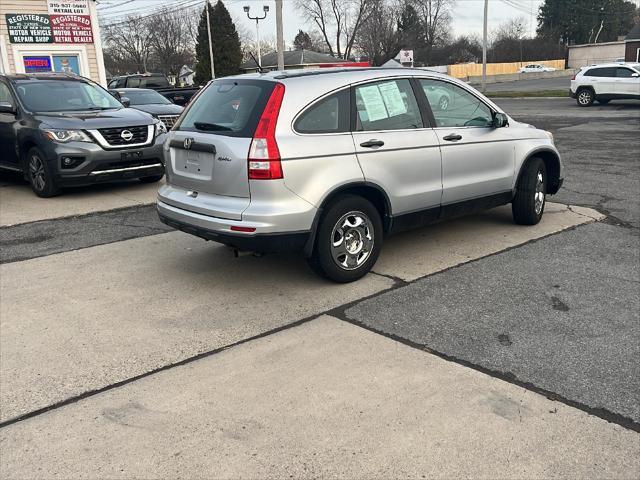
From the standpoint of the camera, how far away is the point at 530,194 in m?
6.49

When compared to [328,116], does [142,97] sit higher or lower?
higher

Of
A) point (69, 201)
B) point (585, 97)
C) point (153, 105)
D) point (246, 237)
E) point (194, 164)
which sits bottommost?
point (69, 201)

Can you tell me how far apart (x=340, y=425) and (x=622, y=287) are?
3.03 metres

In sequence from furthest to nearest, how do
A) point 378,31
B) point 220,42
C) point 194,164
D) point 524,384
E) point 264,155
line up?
point 378,31 → point 220,42 → point 194,164 → point 264,155 → point 524,384

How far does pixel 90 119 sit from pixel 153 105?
5.48 meters

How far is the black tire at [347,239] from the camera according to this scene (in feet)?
15.6

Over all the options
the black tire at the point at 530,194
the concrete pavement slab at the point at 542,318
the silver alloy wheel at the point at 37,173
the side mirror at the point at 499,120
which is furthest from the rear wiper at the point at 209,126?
the silver alloy wheel at the point at 37,173

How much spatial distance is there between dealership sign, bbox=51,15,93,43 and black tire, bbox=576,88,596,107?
64.2ft

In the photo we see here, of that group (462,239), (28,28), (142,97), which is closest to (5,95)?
(142,97)

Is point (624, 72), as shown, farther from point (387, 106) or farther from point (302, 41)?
point (302, 41)

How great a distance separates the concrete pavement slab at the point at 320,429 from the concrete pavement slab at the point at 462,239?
6.08 ft

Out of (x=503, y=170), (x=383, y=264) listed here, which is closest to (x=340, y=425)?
(x=383, y=264)

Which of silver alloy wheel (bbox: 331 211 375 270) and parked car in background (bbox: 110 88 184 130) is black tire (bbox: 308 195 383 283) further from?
parked car in background (bbox: 110 88 184 130)

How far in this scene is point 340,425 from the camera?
10.0ft
